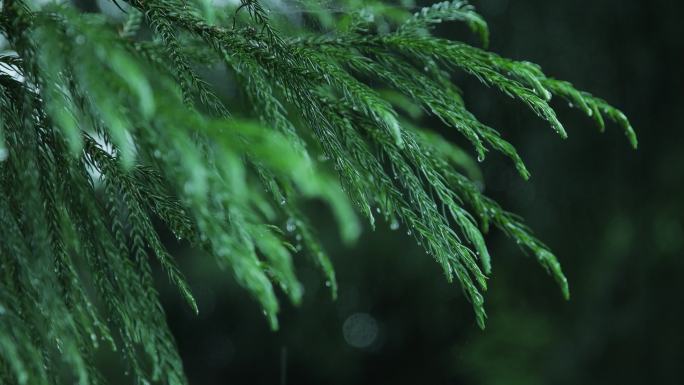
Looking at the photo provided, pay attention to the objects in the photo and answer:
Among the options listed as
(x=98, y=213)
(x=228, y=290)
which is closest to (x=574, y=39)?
(x=228, y=290)

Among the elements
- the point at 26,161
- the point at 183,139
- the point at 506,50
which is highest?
the point at 183,139

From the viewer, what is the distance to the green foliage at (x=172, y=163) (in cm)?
65

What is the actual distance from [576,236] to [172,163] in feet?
11.4

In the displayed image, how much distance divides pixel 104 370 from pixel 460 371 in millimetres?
1950

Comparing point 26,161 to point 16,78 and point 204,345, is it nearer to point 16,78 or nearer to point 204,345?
point 16,78

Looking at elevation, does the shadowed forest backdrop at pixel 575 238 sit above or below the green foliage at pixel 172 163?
below

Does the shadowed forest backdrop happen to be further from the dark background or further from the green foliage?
the green foliage

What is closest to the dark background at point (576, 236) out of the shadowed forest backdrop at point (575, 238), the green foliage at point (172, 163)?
the shadowed forest backdrop at point (575, 238)

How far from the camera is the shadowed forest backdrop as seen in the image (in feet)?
11.7

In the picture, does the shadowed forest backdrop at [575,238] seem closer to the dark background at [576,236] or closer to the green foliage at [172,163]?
the dark background at [576,236]

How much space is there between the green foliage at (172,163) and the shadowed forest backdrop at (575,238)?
2.27 meters

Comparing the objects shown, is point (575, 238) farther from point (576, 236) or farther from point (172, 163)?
point (172, 163)

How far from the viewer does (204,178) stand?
0.63 meters

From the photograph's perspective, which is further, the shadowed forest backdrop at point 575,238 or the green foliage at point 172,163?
the shadowed forest backdrop at point 575,238
